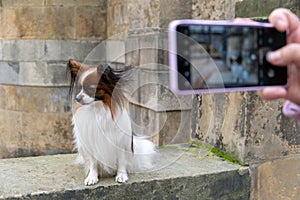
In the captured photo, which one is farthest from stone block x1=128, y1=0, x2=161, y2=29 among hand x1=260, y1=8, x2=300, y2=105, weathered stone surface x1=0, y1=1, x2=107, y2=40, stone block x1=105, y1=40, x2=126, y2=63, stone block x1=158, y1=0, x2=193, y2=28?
hand x1=260, y1=8, x2=300, y2=105

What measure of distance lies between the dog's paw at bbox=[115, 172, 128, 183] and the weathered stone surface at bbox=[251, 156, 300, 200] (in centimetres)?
56

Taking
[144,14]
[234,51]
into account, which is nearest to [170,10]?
[144,14]

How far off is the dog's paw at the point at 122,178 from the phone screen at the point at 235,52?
0.93 metres

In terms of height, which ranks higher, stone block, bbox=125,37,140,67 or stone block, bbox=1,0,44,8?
stone block, bbox=1,0,44,8

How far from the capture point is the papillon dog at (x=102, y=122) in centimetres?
154

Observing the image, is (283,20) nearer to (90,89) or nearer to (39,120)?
(90,89)

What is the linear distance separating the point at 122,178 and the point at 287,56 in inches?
42.5

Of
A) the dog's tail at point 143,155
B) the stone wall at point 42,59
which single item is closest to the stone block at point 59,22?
the stone wall at point 42,59

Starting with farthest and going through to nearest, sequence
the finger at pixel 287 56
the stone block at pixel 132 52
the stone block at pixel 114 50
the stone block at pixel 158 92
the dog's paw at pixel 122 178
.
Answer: the stone block at pixel 114 50 < the stone block at pixel 132 52 < the stone block at pixel 158 92 < the dog's paw at pixel 122 178 < the finger at pixel 287 56

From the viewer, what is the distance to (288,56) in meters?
0.66

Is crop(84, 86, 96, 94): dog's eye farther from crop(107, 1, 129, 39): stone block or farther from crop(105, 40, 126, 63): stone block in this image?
crop(107, 1, 129, 39): stone block

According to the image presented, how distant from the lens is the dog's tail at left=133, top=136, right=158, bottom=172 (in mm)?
1738

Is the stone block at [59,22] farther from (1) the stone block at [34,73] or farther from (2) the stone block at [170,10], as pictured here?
(2) the stone block at [170,10]

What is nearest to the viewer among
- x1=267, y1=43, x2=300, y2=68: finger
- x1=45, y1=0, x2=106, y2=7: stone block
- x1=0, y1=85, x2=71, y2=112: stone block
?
x1=267, y1=43, x2=300, y2=68: finger
